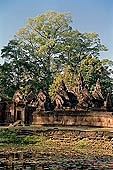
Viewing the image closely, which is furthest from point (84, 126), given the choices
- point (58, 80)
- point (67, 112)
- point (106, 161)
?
point (58, 80)

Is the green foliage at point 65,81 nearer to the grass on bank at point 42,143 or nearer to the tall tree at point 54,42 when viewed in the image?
the tall tree at point 54,42

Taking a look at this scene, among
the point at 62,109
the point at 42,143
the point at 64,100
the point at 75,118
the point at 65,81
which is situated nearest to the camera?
the point at 42,143

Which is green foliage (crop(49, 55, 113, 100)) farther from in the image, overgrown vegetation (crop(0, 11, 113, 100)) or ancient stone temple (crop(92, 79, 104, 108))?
ancient stone temple (crop(92, 79, 104, 108))

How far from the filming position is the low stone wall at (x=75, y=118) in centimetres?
2211

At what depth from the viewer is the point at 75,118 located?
23.3 metres

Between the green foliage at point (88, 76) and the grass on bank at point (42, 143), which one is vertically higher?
the green foliage at point (88, 76)

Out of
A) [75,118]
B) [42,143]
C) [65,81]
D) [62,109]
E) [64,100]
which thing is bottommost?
[42,143]

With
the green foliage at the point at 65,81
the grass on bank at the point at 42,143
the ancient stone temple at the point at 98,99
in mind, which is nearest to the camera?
the grass on bank at the point at 42,143

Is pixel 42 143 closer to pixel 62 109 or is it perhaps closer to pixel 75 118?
pixel 75 118

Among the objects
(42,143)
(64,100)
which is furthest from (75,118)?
(42,143)

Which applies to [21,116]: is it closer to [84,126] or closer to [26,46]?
[84,126]

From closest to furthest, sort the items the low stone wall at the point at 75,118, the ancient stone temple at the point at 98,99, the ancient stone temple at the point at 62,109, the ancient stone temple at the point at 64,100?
the low stone wall at the point at 75,118, the ancient stone temple at the point at 62,109, the ancient stone temple at the point at 64,100, the ancient stone temple at the point at 98,99

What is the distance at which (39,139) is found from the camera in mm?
18250

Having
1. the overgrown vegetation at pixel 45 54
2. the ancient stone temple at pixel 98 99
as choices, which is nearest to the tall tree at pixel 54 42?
the overgrown vegetation at pixel 45 54
